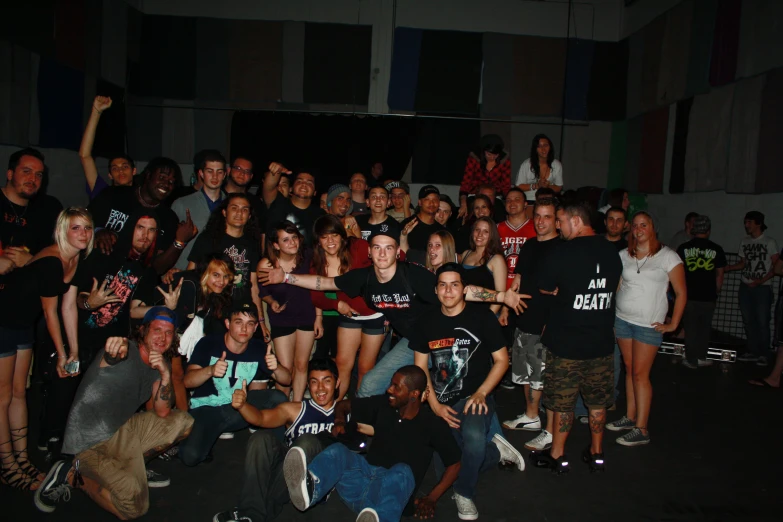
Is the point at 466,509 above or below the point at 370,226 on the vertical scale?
below

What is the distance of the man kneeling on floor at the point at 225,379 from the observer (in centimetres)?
389

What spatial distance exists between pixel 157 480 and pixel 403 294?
2.04 m

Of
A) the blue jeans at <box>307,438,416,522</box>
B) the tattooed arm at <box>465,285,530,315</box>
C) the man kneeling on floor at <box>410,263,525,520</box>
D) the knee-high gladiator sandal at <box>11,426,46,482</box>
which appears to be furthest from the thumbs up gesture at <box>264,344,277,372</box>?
the knee-high gladiator sandal at <box>11,426,46,482</box>

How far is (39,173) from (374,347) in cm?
273

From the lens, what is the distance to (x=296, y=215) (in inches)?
222

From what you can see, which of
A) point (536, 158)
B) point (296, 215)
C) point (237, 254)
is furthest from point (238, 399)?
point (536, 158)

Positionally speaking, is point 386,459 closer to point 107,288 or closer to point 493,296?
point 493,296

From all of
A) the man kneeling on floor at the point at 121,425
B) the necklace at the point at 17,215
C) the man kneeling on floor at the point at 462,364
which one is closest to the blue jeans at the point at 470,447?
the man kneeling on floor at the point at 462,364

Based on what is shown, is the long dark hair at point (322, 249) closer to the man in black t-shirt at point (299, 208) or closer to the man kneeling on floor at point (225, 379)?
the man in black t-shirt at point (299, 208)

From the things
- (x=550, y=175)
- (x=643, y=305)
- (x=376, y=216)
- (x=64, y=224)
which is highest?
(x=550, y=175)

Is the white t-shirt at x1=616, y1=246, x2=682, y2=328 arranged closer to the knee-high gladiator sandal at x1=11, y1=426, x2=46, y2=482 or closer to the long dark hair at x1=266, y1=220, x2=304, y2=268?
the long dark hair at x1=266, y1=220, x2=304, y2=268

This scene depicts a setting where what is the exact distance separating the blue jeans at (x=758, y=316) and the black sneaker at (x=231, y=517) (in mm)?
7040

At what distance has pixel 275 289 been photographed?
4.68m

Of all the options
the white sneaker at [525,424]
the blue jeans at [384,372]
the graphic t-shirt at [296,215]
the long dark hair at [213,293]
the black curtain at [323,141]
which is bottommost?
the white sneaker at [525,424]
